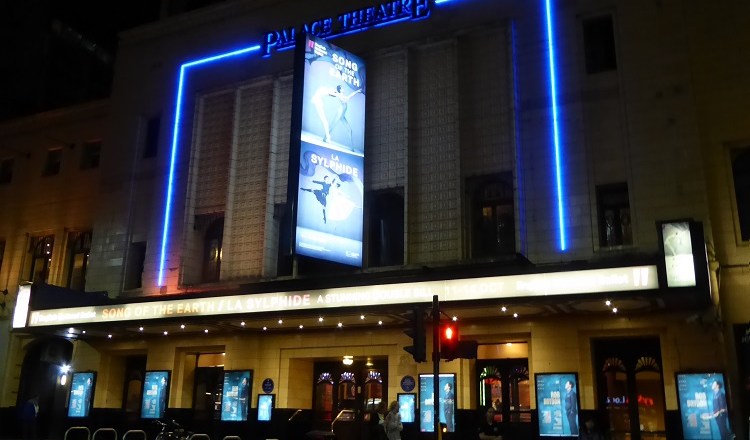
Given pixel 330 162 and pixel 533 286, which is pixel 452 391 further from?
pixel 330 162

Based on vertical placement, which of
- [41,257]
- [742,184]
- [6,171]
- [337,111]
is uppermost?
[6,171]

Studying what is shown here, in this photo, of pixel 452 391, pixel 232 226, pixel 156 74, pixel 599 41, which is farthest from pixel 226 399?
pixel 599 41

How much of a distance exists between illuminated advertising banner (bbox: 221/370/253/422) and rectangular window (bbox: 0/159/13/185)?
15.0 meters

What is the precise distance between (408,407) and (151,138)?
13690mm

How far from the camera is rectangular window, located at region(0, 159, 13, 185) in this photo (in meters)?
28.7

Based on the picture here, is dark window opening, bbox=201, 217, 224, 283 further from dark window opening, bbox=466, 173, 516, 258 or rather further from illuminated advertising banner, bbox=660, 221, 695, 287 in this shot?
illuminated advertising banner, bbox=660, 221, 695, 287

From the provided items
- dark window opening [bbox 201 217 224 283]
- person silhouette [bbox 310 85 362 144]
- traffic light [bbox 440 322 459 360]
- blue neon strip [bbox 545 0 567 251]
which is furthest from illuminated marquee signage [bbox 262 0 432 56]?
traffic light [bbox 440 322 459 360]

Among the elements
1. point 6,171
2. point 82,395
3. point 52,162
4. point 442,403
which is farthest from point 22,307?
point 442,403

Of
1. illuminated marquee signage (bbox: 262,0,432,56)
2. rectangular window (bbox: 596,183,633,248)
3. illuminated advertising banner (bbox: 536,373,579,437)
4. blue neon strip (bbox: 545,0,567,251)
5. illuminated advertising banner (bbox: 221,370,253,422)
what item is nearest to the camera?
illuminated advertising banner (bbox: 536,373,579,437)

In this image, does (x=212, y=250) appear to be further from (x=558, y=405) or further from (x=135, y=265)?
(x=558, y=405)

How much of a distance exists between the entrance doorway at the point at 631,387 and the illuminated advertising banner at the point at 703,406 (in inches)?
47.3

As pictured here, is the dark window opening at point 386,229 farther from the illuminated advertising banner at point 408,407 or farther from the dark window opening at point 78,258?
the dark window opening at point 78,258

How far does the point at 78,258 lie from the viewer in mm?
25562

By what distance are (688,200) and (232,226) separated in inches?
511
